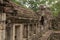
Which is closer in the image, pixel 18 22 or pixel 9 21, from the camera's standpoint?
pixel 9 21

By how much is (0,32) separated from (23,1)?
79.2 ft

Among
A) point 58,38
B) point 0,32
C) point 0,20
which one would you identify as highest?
point 0,20

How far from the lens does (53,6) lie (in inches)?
1316

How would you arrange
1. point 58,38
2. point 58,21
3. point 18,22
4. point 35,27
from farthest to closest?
point 58,21 → point 35,27 → point 58,38 → point 18,22

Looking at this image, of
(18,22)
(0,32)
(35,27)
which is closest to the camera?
(0,32)

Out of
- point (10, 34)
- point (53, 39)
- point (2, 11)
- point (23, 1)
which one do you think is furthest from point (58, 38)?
point (23, 1)

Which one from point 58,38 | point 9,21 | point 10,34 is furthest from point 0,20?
point 58,38

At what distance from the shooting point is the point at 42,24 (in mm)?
16562

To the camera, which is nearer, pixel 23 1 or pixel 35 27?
pixel 35 27

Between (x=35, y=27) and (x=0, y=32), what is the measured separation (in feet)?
24.5

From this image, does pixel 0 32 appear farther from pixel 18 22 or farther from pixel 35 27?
pixel 35 27

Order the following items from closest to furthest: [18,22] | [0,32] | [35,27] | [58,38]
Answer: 1. [0,32]
2. [18,22]
3. [58,38]
4. [35,27]

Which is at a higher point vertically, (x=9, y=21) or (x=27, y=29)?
(x=9, y=21)

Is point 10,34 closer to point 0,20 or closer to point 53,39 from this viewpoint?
point 0,20
